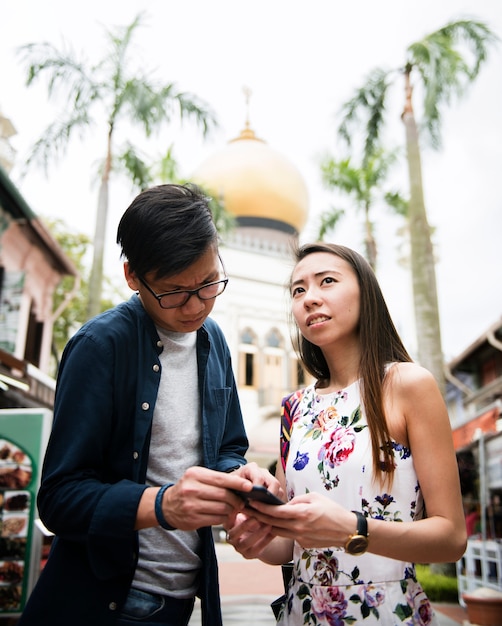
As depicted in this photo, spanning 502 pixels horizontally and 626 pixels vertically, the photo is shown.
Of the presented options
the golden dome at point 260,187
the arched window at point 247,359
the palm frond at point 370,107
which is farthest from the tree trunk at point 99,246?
the golden dome at point 260,187

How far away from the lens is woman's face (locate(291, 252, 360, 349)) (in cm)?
223

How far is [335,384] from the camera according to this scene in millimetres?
2383

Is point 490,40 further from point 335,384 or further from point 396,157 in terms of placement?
point 335,384

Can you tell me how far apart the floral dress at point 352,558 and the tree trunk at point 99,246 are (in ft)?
32.1

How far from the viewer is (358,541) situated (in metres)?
1.70

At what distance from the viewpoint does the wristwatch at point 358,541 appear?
170cm

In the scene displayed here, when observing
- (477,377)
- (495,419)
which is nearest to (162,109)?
(495,419)

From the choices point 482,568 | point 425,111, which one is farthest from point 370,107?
point 482,568

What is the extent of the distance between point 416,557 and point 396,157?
52.6 ft

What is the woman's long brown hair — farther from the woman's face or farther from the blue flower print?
the blue flower print

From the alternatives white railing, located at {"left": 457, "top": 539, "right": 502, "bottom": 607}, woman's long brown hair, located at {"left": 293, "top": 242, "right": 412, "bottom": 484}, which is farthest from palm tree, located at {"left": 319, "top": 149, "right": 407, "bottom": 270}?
woman's long brown hair, located at {"left": 293, "top": 242, "right": 412, "bottom": 484}

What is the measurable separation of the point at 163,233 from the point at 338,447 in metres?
0.90

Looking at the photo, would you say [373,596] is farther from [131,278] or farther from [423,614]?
[131,278]

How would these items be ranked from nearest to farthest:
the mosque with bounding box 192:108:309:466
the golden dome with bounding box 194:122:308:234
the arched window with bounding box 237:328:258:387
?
the mosque with bounding box 192:108:309:466, the arched window with bounding box 237:328:258:387, the golden dome with bounding box 194:122:308:234
